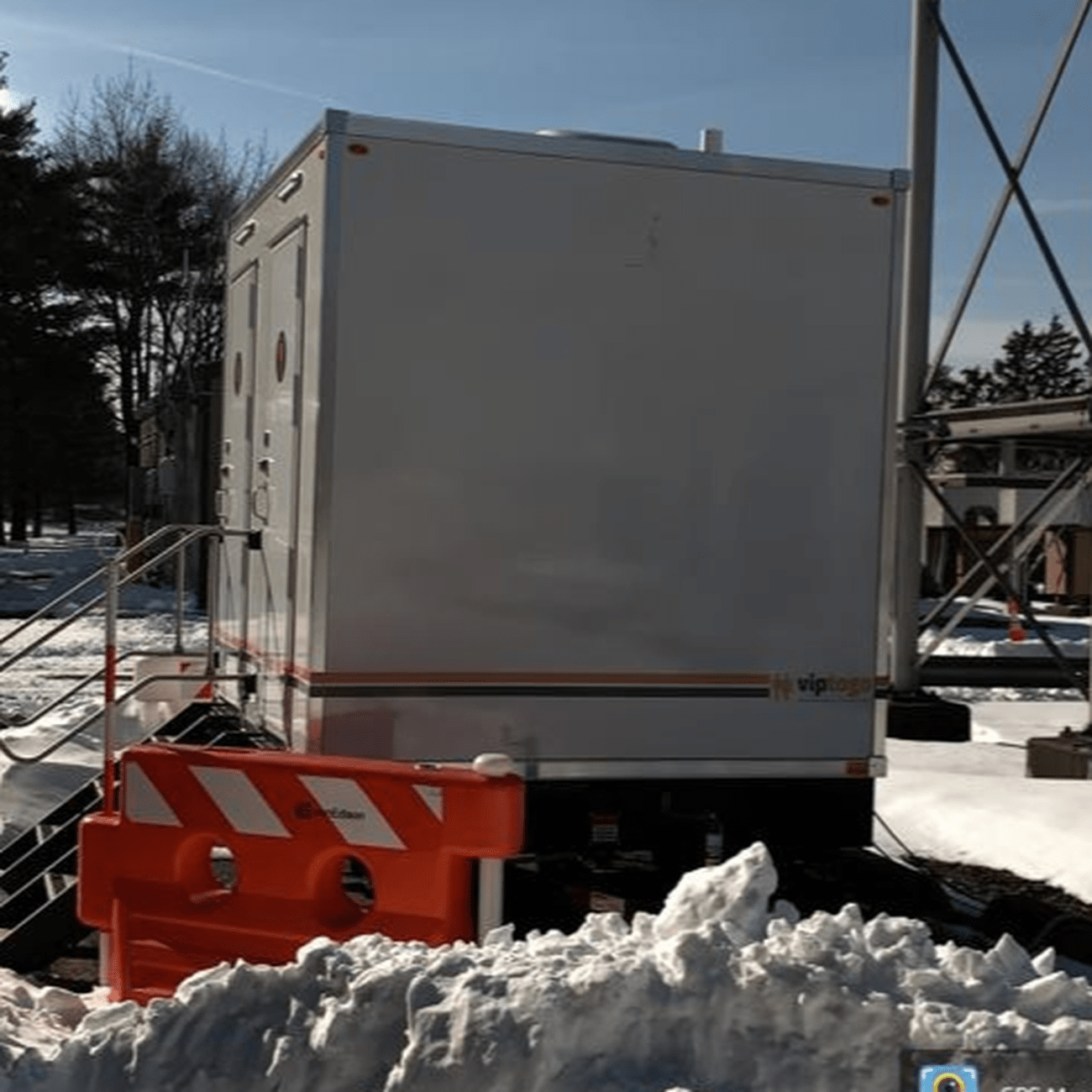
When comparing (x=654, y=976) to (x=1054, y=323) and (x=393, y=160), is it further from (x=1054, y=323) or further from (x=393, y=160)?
(x=1054, y=323)

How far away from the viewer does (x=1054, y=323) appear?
7556 cm

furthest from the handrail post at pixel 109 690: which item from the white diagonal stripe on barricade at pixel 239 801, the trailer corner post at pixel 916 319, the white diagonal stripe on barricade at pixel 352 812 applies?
the trailer corner post at pixel 916 319

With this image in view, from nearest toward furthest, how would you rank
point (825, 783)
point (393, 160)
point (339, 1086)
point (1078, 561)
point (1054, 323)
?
point (339, 1086), point (393, 160), point (825, 783), point (1078, 561), point (1054, 323)

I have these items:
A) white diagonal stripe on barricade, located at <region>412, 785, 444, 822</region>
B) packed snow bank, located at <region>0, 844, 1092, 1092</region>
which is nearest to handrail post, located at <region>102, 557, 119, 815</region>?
white diagonal stripe on barricade, located at <region>412, 785, 444, 822</region>

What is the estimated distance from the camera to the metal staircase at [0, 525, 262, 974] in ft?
18.5

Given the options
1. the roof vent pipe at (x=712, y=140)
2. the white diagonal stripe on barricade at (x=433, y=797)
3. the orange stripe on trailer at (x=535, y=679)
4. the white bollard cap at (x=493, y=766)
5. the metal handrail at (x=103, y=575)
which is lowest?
the white diagonal stripe on barricade at (x=433, y=797)

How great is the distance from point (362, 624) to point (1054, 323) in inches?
2952

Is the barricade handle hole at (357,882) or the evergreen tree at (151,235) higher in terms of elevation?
the evergreen tree at (151,235)

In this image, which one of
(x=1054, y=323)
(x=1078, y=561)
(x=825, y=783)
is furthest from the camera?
(x=1054, y=323)

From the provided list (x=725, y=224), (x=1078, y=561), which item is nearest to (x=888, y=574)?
(x=725, y=224)

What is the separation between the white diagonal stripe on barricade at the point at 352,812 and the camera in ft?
16.8

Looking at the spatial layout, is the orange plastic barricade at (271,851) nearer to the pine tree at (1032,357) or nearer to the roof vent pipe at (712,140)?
the roof vent pipe at (712,140)

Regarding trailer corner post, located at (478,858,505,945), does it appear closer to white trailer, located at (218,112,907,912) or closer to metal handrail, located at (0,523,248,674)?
white trailer, located at (218,112,907,912)

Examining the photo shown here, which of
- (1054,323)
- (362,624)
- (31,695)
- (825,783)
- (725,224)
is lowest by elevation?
(31,695)
